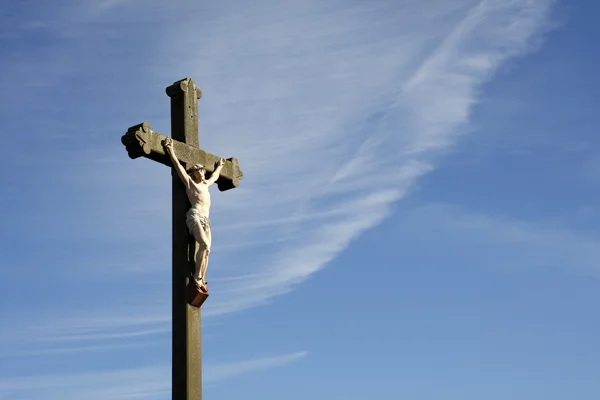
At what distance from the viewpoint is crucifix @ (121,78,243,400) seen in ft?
34.4

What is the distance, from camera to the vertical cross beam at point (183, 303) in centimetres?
1046

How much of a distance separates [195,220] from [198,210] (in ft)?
0.58

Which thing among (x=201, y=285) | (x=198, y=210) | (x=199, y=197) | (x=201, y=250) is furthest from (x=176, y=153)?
(x=201, y=285)

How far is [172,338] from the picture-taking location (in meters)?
10.7

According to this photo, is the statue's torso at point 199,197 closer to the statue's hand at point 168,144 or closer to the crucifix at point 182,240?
the crucifix at point 182,240

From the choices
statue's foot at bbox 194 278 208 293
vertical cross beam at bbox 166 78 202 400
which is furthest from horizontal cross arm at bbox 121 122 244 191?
statue's foot at bbox 194 278 208 293

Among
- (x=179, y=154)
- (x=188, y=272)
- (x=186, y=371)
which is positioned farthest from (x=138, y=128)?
(x=186, y=371)

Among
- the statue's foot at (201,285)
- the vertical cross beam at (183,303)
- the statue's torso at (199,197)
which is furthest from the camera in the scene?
the statue's torso at (199,197)

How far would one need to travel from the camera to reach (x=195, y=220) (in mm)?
10844

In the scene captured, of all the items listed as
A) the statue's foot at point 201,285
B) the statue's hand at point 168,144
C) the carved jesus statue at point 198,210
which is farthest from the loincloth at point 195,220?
the statue's hand at point 168,144

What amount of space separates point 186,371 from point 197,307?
0.70 m

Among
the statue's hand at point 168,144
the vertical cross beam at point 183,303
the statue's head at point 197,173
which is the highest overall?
the statue's hand at point 168,144

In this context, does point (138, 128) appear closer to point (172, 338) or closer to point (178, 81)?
point (178, 81)

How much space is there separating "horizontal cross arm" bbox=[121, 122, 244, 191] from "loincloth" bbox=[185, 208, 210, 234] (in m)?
0.62
